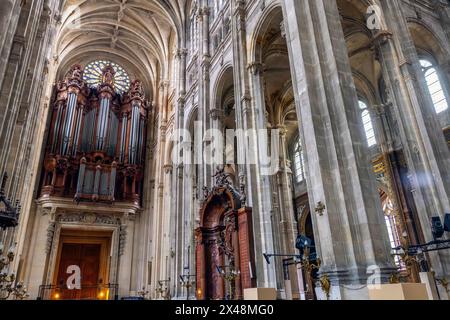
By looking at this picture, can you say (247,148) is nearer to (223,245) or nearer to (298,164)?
(223,245)

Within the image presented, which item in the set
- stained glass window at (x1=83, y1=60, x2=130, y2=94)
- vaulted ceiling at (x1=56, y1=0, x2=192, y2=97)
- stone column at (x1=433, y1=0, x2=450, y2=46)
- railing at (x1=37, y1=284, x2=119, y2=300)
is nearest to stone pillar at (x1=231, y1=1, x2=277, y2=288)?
stone column at (x1=433, y1=0, x2=450, y2=46)

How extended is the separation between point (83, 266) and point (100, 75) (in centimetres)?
1474

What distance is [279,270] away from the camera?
30.1 ft

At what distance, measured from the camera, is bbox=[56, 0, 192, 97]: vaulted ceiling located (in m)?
21.5

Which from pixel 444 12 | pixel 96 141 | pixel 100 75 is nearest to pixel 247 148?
pixel 444 12

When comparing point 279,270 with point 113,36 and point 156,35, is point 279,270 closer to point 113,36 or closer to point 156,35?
point 156,35

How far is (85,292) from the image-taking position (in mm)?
20453

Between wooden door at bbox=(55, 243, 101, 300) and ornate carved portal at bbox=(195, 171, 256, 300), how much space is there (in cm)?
1180

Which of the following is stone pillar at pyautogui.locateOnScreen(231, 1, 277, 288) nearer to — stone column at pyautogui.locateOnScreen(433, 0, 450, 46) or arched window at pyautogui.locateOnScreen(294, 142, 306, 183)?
stone column at pyautogui.locateOnScreen(433, 0, 450, 46)

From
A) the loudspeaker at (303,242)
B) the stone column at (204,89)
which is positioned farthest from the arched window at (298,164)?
the loudspeaker at (303,242)

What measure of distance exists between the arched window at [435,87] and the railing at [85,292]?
19.4 m

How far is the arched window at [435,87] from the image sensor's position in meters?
12.4

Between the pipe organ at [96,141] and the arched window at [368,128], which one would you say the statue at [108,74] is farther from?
the arched window at [368,128]
